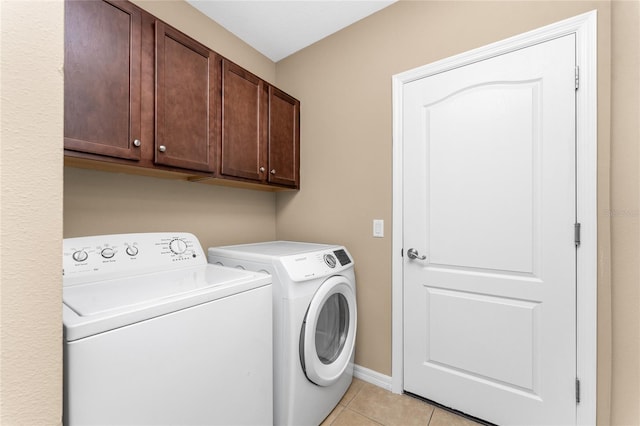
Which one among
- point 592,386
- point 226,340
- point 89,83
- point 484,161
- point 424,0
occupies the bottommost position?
point 592,386

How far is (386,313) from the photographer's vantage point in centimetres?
187

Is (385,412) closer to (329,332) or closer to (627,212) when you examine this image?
(329,332)

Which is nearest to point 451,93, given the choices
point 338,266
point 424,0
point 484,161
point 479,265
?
point 484,161

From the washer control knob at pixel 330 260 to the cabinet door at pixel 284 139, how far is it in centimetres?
70

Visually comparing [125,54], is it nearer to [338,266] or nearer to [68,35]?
[68,35]

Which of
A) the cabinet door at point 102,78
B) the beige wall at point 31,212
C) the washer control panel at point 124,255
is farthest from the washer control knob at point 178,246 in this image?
the beige wall at point 31,212

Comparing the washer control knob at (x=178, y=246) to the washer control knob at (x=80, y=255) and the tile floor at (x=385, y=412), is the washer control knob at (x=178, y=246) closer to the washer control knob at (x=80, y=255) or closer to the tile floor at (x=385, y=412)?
the washer control knob at (x=80, y=255)

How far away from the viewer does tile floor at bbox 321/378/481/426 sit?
5.10ft

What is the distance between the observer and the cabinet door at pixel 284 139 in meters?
2.01

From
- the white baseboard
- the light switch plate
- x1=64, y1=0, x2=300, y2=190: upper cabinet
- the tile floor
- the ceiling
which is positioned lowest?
the tile floor

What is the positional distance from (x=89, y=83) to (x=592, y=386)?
99.9 inches

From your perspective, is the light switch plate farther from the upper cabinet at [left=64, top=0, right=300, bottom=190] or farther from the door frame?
the door frame

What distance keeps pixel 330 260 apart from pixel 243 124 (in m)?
1.03

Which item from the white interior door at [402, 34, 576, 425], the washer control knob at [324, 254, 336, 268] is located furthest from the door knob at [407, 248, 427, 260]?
the washer control knob at [324, 254, 336, 268]
